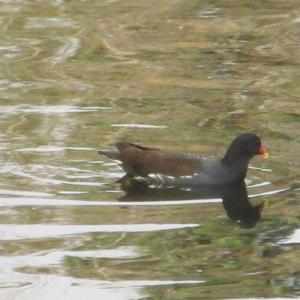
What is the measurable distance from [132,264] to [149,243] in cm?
48

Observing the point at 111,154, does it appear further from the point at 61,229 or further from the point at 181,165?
the point at 61,229

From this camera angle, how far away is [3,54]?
1322cm

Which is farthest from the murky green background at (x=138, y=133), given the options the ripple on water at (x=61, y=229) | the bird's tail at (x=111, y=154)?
the bird's tail at (x=111, y=154)

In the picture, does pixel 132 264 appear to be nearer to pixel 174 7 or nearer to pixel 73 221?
pixel 73 221

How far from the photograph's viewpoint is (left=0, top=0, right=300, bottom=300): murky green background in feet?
24.3

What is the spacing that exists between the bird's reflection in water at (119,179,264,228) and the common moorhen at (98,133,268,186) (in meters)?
0.05

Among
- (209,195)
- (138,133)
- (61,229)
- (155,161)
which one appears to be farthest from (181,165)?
(61,229)

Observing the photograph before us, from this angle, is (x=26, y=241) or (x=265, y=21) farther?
(x=265, y=21)

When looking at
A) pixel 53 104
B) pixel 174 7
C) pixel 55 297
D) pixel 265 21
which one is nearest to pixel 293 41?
pixel 265 21

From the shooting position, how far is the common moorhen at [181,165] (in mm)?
9453

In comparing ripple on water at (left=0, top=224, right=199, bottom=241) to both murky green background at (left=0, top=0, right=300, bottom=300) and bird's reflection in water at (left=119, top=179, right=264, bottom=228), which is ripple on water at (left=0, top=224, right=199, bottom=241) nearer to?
murky green background at (left=0, top=0, right=300, bottom=300)

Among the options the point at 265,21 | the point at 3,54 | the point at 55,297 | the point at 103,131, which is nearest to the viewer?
the point at 55,297

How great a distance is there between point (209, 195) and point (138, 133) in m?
1.19

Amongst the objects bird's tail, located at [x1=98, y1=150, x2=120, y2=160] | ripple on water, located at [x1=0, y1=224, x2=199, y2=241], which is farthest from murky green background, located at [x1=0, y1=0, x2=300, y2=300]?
bird's tail, located at [x1=98, y1=150, x2=120, y2=160]
